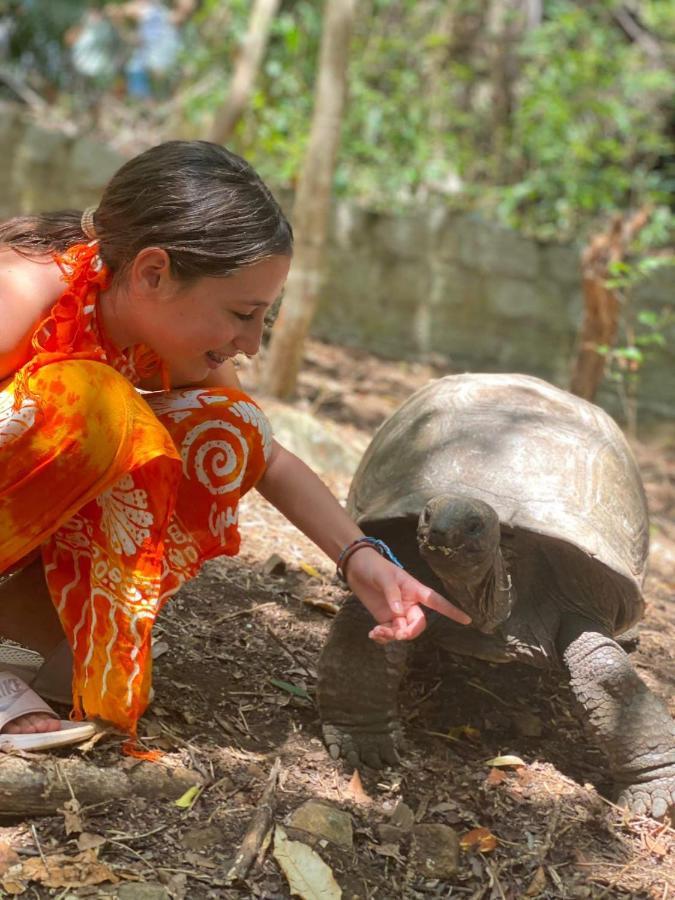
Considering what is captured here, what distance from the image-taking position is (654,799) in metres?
2.25

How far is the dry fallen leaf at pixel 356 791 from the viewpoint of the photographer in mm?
2145

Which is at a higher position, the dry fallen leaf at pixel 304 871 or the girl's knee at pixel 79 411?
the girl's knee at pixel 79 411

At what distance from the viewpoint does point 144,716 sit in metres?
2.15

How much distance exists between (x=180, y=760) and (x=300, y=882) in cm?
37

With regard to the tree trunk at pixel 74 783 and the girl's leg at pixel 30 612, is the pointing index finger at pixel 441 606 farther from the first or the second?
the girl's leg at pixel 30 612

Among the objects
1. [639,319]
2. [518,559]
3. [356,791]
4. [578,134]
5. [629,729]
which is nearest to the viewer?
[356,791]

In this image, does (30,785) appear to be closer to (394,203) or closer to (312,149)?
(312,149)

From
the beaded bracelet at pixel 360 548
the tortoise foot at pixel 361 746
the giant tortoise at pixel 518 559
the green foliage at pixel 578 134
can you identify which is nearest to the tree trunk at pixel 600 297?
the green foliage at pixel 578 134

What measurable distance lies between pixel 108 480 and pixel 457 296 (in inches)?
208

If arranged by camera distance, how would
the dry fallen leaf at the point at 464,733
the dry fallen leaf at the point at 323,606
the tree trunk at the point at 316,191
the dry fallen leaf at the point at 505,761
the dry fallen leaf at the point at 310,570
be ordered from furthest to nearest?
the tree trunk at the point at 316,191 < the dry fallen leaf at the point at 310,570 < the dry fallen leaf at the point at 323,606 < the dry fallen leaf at the point at 464,733 < the dry fallen leaf at the point at 505,761

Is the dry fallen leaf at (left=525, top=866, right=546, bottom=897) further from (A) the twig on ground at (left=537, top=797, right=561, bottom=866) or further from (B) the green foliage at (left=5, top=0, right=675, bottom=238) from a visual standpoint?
(B) the green foliage at (left=5, top=0, right=675, bottom=238)

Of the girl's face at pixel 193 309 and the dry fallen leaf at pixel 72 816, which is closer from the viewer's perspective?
the dry fallen leaf at pixel 72 816

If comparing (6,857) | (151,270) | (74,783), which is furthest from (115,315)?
(6,857)

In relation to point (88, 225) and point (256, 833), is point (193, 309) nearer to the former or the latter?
point (88, 225)
